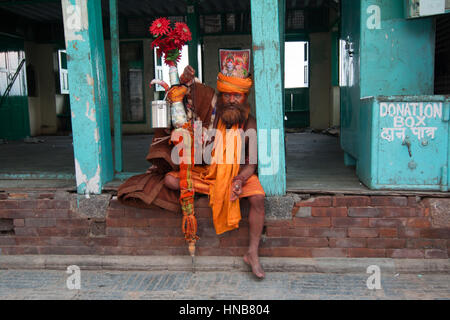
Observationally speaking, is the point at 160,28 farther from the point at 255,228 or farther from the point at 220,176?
the point at 255,228

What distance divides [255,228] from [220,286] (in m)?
0.57

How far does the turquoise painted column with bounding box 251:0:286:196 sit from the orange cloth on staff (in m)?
0.19

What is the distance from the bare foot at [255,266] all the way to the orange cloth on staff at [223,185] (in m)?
0.30

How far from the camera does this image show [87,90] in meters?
3.72

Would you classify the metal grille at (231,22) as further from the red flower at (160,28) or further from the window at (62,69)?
the red flower at (160,28)

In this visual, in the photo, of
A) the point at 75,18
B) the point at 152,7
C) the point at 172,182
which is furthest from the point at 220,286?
the point at 152,7

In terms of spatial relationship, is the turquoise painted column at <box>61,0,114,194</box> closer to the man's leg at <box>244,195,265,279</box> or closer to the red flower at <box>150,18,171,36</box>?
the red flower at <box>150,18,171,36</box>

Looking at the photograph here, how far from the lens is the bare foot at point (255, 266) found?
3.36 metres

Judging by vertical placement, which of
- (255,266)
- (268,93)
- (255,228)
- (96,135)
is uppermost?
(268,93)

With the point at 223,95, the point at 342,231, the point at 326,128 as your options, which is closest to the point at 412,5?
the point at 223,95

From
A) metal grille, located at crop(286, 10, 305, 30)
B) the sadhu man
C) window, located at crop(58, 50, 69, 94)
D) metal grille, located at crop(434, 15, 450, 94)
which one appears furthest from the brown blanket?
window, located at crop(58, 50, 69, 94)

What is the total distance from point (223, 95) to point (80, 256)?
2099 mm

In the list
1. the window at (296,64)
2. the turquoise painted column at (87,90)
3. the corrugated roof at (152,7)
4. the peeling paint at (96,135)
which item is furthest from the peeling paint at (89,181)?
the window at (296,64)

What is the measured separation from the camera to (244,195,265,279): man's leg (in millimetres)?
3402
